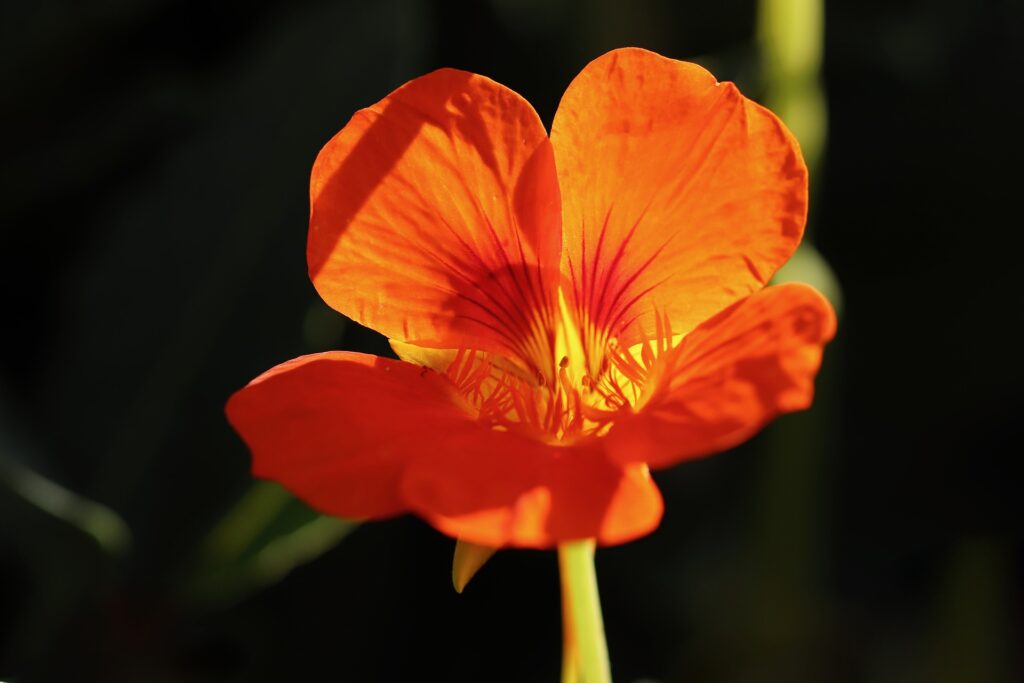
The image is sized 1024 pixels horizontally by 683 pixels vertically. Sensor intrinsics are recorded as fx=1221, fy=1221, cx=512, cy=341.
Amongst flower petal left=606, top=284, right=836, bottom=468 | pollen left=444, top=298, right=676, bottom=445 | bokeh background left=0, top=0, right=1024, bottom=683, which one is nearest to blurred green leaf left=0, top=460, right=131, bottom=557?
bokeh background left=0, top=0, right=1024, bottom=683

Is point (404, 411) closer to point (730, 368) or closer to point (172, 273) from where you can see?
point (730, 368)

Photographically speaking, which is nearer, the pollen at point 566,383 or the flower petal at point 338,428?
the flower petal at point 338,428

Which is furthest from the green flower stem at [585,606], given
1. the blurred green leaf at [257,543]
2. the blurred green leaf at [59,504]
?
the blurred green leaf at [59,504]

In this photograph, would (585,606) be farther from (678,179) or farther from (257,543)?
(257,543)

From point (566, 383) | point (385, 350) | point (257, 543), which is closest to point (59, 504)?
point (257, 543)

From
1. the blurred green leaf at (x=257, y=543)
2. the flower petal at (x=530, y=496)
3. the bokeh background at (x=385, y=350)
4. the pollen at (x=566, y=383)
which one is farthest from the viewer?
the bokeh background at (x=385, y=350)

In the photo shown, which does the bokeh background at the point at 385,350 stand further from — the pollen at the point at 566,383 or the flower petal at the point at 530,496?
the flower petal at the point at 530,496

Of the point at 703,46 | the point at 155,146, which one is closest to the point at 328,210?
the point at 155,146
